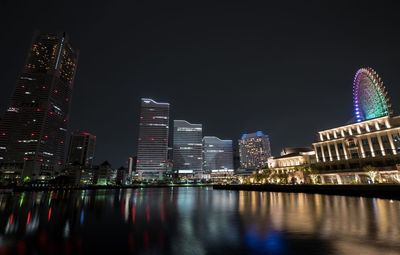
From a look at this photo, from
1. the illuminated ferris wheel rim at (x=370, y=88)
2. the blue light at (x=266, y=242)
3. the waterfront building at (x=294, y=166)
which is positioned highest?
the illuminated ferris wheel rim at (x=370, y=88)

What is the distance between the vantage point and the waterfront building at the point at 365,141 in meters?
68.8

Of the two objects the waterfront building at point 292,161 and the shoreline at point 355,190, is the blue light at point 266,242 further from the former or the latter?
the waterfront building at point 292,161

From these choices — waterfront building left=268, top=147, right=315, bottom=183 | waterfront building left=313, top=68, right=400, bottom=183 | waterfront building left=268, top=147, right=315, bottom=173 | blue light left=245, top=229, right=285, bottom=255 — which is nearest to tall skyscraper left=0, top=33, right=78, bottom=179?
waterfront building left=268, top=147, right=315, bottom=173

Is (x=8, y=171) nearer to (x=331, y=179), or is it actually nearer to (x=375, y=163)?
(x=331, y=179)

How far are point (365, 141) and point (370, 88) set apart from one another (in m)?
18.4

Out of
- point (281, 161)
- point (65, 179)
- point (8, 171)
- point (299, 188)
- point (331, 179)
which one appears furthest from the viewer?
point (8, 171)

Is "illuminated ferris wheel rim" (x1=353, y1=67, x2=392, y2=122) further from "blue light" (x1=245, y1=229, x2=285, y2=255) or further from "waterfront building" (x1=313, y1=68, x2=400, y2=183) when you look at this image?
"blue light" (x1=245, y1=229, x2=285, y2=255)

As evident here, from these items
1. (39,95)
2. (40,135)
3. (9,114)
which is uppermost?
(39,95)

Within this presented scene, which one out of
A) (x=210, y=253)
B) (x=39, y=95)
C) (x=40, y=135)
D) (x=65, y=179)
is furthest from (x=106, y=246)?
(x=39, y=95)

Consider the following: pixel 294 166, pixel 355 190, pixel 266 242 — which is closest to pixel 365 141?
A: pixel 355 190

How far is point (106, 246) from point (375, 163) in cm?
8497

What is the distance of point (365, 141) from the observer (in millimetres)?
76500

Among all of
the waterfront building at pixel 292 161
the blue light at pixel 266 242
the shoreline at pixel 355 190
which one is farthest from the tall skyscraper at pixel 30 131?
the blue light at pixel 266 242

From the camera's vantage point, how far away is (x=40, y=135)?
582 feet
